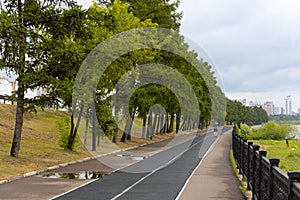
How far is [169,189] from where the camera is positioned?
1373cm

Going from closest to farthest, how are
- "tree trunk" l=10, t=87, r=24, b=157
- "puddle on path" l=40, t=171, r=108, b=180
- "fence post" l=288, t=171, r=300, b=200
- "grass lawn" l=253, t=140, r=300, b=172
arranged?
1. "fence post" l=288, t=171, r=300, b=200
2. "puddle on path" l=40, t=171, r=108, b=180
3. "tree trunk" l=10, t=87, r=24, b=157
4. "grass lawn" l=253, t=140, r=300, b=172

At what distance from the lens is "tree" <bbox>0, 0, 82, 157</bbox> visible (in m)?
19.6

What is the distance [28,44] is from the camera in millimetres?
20359

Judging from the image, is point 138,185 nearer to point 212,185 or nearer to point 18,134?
point 212,185

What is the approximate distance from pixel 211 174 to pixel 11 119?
26.0 m

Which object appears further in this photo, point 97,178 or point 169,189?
Result: point 97,178

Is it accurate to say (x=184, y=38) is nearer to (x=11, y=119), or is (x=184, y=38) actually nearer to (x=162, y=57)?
(x=162, y=57)

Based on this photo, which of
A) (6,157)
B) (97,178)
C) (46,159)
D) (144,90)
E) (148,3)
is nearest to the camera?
(97,178)

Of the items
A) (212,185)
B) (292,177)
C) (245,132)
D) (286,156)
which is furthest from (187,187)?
(245,132)

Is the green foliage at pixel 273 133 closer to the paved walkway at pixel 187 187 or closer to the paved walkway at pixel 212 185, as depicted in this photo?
the paved walkway at pixel 212 185

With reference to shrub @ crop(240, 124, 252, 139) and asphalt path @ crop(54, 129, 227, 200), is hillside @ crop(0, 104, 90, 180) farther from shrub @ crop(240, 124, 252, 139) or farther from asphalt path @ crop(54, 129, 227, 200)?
shrub @ crop(240, 124, 252, 139)

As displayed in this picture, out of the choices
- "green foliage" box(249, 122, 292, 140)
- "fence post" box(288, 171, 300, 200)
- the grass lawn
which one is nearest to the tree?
the grass lawn

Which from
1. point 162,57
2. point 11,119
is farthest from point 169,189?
point 162,57

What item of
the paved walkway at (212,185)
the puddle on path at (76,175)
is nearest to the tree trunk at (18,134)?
the puddle on path at (76,175)
